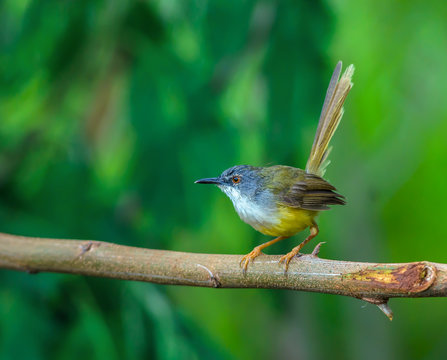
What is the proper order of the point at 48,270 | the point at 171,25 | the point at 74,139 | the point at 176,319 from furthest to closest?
the point at 74,139 → the point at 171,25 → the point at 176,319 → the point at 48,270

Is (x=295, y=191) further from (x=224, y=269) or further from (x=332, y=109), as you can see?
(x=224, y=269)

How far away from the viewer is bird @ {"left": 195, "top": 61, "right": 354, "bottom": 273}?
6.73 feet

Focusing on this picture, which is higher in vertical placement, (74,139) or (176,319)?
(74,139)

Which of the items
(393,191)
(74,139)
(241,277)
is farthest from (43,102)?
(393,191)

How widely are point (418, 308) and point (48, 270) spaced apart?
3.57m

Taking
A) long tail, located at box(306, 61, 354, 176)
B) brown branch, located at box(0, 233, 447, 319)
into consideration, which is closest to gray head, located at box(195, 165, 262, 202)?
long tail, located at box(306, 61, 354, 176)

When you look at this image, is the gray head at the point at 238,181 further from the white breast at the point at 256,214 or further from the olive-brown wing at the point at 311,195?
the olive-brown wing at the point at 311,195

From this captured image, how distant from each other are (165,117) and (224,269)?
109cm

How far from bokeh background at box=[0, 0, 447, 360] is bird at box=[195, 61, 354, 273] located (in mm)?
107

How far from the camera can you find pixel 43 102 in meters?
2.82

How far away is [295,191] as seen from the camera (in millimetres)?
2105

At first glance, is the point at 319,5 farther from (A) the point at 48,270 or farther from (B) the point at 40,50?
(A) the point at 48,270

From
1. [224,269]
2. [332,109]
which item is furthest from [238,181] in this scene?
[224,269]

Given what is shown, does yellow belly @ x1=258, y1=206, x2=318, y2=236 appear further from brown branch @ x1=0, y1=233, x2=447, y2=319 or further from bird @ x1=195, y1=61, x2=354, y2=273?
brown branch @ x1=0, y1=233, x2=447, y2=319
